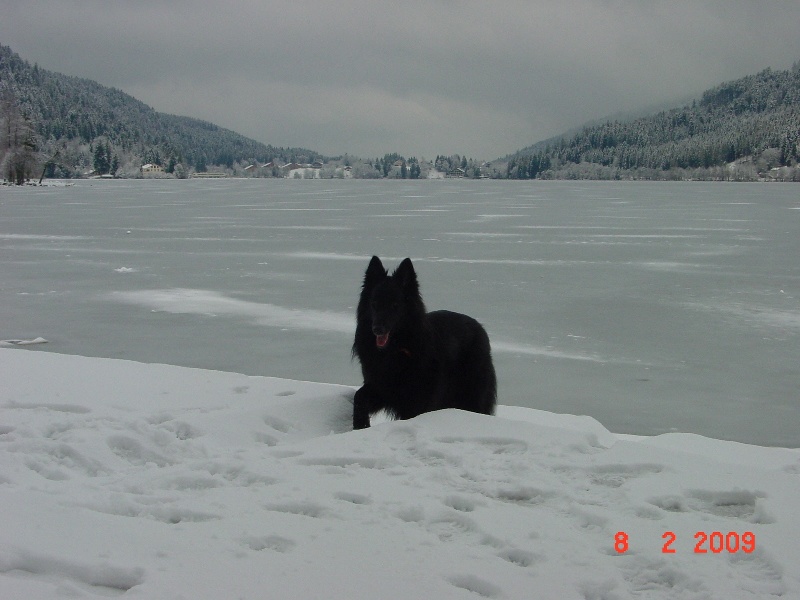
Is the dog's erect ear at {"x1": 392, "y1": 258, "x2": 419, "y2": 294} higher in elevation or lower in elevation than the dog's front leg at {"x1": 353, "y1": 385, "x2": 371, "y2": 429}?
higher

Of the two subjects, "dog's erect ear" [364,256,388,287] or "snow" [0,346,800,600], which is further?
"dog's erect ear" [364,256,388,287]

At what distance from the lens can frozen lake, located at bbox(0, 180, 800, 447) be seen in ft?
22.4

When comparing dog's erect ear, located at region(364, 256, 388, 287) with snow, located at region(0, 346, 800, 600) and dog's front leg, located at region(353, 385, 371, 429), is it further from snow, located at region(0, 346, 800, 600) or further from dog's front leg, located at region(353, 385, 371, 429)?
snow, located at region(0, 346, 800, 600)

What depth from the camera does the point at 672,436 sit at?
5.05 meters

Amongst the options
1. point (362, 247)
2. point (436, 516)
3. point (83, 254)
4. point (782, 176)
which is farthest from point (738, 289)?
point (782, 176)

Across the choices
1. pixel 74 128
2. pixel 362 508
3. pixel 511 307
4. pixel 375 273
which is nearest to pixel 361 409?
pixel 375 273

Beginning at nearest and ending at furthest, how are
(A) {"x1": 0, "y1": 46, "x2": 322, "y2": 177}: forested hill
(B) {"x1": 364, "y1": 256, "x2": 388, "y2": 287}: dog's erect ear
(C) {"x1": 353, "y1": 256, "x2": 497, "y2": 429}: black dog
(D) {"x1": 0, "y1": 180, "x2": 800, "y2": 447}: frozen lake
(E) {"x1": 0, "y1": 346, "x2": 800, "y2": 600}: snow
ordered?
(E) {"x1": 0, "y1": 346, "x2": 800, "y2": 600}: snow < (C) {"x1": 353, "y1": 256, "x2": 497, "y2": 429}: black dog < (B) {"x1": 364, "y1": 256, "x2": 388, "y2": 287}: dog's erect ear < (D) {"x1": 0, "y1": 180, "x2": 800, "y2": 447}: frozen lake < (A) {"x1": 0, "y1": 46, "x2": 322, "y2": 177}: forested hill

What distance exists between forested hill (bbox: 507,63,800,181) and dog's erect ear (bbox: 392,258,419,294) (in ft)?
442

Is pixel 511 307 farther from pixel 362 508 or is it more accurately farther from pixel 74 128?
pixel 74 128

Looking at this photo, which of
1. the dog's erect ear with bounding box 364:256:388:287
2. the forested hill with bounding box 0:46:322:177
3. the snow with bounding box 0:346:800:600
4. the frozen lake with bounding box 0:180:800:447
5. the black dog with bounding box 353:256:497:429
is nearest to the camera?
the snow with bounding box 0:346:800:600

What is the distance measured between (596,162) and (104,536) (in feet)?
589

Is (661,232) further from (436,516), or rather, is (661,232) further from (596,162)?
(596,162)

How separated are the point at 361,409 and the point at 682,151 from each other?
554ft

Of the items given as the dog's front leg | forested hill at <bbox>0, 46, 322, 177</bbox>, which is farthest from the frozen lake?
forested hill at <bbox>0, 46, 322, 177</bbox>
